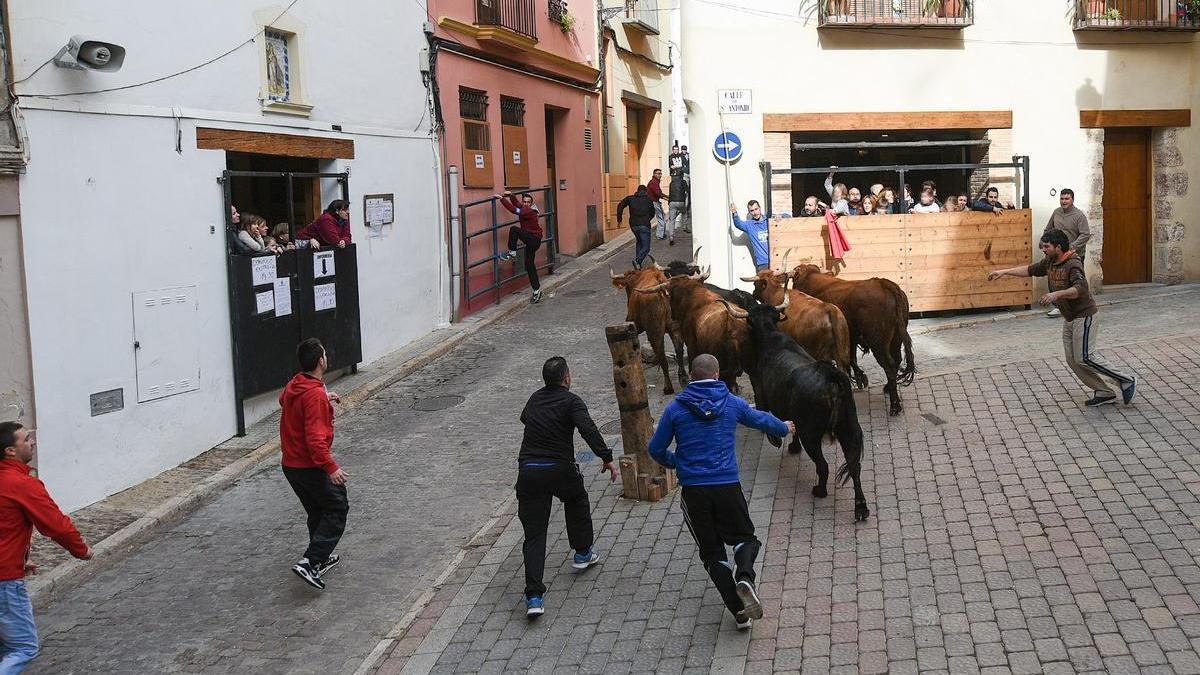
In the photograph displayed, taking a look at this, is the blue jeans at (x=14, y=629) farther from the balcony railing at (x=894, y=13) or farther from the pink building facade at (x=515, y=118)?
the balcony railing at (x=894, y=13)

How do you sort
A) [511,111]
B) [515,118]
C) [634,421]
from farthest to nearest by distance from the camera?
[515,118] < [511,111] < [634,421]

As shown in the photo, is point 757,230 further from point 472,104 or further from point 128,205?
point 128,205

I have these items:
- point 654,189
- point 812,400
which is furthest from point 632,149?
point 812,400

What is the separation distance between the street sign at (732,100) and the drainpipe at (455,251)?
4.21 meters

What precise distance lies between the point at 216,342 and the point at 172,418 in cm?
104

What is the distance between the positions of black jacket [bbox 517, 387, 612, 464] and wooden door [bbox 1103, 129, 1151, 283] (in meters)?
12.8

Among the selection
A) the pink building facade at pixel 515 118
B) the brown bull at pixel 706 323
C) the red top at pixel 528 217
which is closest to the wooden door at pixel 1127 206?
the brown bull at pixel 706 323

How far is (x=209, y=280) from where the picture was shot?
37.8 ft

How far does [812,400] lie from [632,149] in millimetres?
22240

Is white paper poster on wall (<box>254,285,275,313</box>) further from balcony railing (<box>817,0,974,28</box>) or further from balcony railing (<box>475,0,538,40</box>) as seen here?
balcony railing (<box>817,0,974,28</box>)

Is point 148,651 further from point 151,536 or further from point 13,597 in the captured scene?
point 151,536

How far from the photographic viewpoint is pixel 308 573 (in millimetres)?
7836

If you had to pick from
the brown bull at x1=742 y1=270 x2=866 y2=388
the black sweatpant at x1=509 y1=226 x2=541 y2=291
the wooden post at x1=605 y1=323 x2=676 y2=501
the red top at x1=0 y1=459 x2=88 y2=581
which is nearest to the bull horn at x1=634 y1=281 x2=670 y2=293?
the brown bull at x1=742 y1=270 x2=866 y2=388

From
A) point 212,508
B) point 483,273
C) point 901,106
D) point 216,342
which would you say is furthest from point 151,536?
point 901,106
